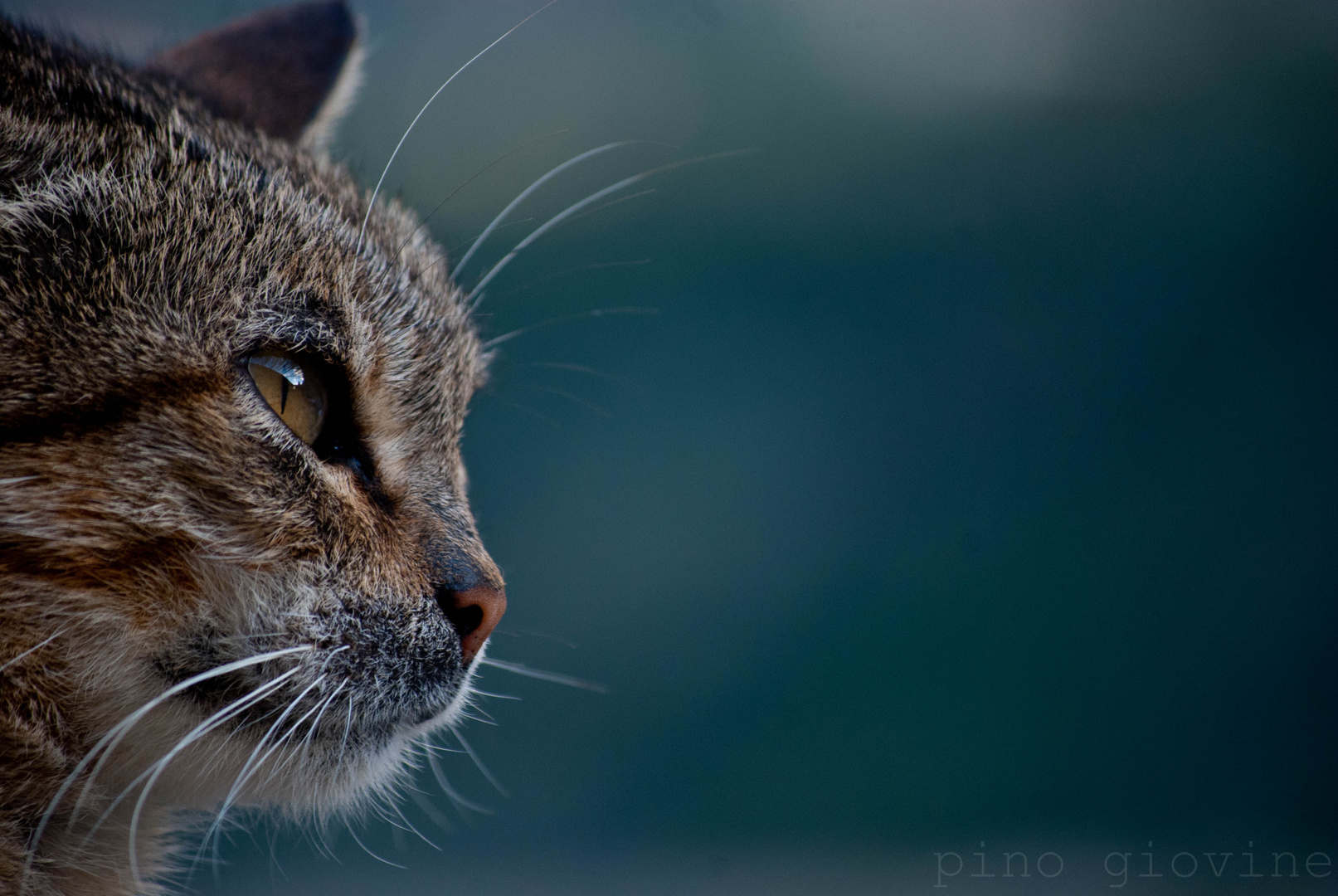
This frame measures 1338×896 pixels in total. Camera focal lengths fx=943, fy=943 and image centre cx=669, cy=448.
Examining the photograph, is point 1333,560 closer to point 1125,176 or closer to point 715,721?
point 1125,176

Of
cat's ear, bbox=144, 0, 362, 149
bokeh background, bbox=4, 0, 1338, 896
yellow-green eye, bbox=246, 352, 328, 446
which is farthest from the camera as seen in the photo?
bokeh background, bbox=4, 0, 1338, 896

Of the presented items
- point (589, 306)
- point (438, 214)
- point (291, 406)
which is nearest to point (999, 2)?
point (589, 306)

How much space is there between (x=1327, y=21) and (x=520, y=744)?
2.42 m

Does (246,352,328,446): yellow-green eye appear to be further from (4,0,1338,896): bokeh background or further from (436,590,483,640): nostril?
(4,0,1338,896): bokeh background

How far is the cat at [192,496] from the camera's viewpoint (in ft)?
2.58

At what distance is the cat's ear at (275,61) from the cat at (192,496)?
272 mm

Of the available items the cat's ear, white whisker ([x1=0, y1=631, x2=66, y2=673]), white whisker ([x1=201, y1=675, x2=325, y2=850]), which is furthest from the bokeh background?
white whisker ([x1=0, y1=631, x2=66, y2=673])

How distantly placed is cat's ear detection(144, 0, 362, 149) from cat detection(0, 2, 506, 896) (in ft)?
0.89

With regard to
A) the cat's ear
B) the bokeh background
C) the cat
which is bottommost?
the cat

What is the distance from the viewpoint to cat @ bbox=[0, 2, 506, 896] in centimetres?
79

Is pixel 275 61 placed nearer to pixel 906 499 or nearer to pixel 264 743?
pixel 264 743

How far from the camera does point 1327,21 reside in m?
1.98

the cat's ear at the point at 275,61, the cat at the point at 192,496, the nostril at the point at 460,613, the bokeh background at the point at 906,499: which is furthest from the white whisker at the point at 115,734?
the bokeh background at the point at 906,499

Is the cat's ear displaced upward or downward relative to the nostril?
upward
